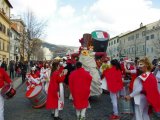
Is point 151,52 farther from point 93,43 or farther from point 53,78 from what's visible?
point 53,78

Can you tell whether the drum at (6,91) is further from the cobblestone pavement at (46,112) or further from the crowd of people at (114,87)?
the cobblestone pavement at (46,112)

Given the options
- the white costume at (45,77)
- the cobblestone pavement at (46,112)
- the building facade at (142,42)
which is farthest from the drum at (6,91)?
the building facade at (142,42)

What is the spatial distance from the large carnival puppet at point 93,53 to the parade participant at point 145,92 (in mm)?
5785

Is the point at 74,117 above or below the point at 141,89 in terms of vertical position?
below

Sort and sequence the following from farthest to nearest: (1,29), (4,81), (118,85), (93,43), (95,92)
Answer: (1,29) < (93,43) < (95,92) < (118,85) < (4,81)

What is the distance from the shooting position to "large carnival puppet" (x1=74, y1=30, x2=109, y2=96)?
1266 cm

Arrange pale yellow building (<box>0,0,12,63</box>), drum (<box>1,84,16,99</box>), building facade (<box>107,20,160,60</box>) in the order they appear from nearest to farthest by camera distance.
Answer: drum (<box>1,84,16,99</box>), pale yellow building (<box>0,0,12,63</box>), building facade (<box>107,20,160,60</box>)

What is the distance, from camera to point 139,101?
21.9 ft

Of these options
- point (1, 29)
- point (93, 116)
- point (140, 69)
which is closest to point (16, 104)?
point (93, 116)

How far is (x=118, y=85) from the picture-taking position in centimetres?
952

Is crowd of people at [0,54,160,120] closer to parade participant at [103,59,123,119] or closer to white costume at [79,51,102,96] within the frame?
parade participant at [103,59,123,119]

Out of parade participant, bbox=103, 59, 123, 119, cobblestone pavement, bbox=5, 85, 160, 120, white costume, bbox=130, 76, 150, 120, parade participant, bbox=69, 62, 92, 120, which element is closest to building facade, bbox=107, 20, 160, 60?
cobblestone pavement, bbox=5, 85, 160, 120

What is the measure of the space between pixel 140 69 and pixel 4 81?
3836 millimetres

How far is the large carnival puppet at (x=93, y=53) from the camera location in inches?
499
